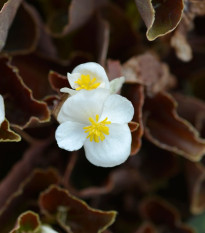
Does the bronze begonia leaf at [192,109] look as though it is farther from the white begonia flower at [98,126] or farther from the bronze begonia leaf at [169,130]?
the white begonia flower at [98,126]

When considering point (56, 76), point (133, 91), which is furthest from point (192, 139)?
point (56, 76)

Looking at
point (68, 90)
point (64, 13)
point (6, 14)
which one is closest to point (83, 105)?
point (68, 90)

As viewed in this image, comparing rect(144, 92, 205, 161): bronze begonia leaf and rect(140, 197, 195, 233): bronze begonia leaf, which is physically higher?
rect(144, 92, 205, 161): bronze begonia leaf

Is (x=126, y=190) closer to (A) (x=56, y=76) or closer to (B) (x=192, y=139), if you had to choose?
(B) (x=192, y=139)

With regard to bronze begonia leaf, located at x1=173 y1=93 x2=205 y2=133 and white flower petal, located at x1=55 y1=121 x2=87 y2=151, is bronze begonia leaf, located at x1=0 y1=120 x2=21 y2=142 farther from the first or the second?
bronze begonia leaf, located at x1=173 y1=93 x2=205 y2=133

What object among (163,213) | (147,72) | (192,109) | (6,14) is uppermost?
(6,14)

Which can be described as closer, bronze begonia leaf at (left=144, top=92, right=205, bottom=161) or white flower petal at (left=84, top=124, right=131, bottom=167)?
white flower petal at (left=84, top=124, right=131, bottom=167)

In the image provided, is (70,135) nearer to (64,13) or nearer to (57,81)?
(57,81)

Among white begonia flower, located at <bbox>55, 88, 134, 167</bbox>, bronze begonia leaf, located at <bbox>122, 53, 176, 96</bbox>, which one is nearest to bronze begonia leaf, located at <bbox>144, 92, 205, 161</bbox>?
bronze begonia leaf, located at <bbox>122, 53, 176, 96</bbox>
